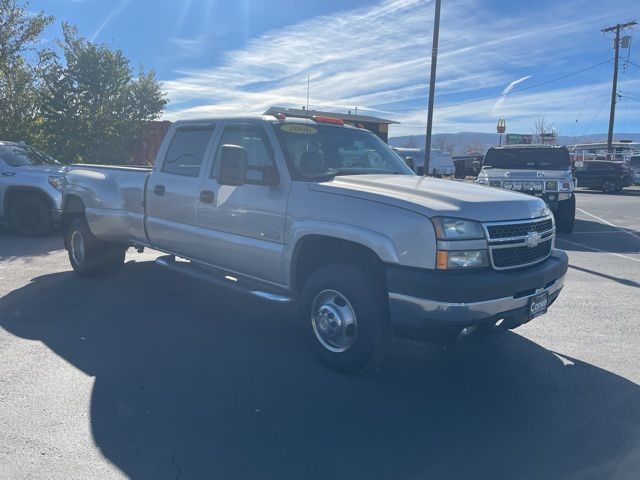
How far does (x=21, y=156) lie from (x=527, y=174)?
34.5 feet

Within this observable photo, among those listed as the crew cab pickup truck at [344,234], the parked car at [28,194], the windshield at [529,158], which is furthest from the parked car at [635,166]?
the crew cab pickup truck at [344,234]

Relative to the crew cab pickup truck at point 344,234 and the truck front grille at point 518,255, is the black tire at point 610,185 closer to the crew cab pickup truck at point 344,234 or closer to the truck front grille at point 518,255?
the crew cab pickup truck at point 344,234

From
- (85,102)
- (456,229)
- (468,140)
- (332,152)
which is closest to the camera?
(456,229)

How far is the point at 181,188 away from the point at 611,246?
904cm

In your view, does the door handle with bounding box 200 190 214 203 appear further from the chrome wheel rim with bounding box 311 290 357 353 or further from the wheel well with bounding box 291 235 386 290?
the chrome wheel rim with bounding box 311 290 357 353

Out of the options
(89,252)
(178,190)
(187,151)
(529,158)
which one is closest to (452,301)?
(178,190)

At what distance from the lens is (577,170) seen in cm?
2931

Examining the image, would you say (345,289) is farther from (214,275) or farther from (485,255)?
(214,275)

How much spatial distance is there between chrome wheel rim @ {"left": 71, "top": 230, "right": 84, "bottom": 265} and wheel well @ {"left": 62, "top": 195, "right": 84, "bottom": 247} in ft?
0.80

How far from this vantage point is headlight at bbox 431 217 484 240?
3.84 meters

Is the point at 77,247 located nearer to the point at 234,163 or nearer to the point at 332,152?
the point at 234,163

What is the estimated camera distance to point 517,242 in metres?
4.22

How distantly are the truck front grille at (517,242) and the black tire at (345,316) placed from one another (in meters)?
0.86

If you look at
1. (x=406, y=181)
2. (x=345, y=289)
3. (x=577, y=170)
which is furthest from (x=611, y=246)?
(x=577, y=170)
